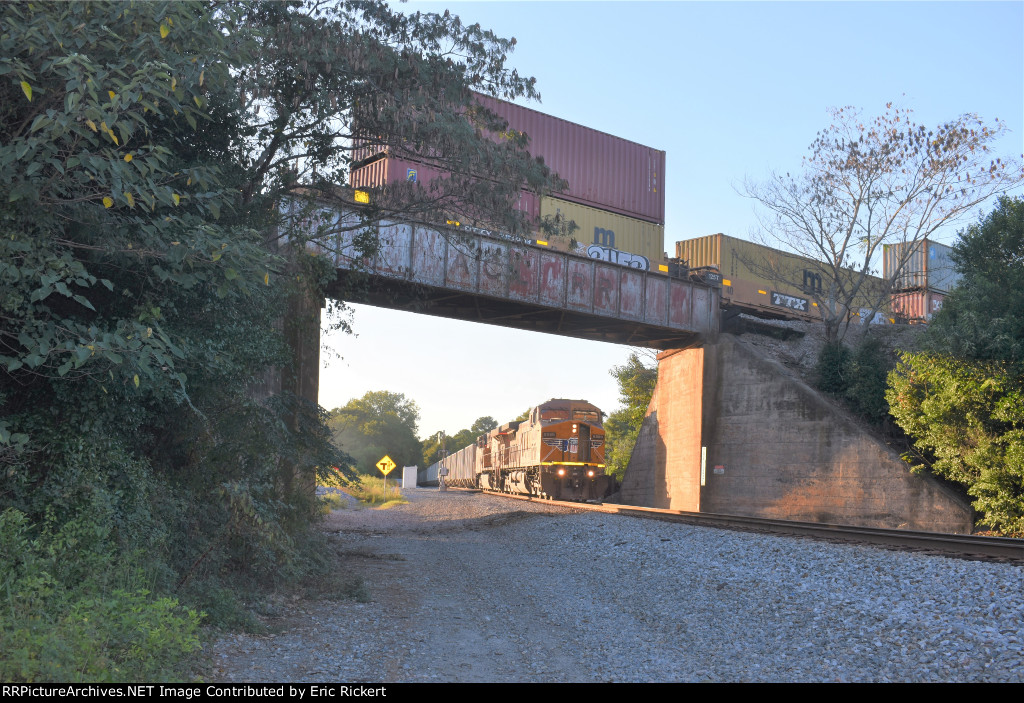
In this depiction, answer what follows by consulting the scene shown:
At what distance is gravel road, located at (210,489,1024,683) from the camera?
691 centimetres

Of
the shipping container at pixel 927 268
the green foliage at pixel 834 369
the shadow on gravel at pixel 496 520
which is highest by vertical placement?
the shipping container at pixel 927 268

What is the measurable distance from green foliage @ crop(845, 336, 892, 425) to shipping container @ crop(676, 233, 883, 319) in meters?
5.03

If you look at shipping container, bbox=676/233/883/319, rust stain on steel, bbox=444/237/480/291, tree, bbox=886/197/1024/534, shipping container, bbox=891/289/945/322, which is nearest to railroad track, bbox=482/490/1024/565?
tree, bbox=886/197/1024/534

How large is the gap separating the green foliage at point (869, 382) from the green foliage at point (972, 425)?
356cm

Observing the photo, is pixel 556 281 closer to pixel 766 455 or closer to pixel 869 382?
pixel 766 455

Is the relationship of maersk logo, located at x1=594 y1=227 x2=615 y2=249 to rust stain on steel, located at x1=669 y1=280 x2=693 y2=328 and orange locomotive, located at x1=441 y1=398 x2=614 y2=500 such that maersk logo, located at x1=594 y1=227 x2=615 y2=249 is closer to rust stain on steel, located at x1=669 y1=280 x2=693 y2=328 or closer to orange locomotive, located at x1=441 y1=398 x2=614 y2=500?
rust stain on steel, located at x1=669 y1=280 x2=693 y2=328

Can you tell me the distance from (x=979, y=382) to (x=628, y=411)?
34709mm

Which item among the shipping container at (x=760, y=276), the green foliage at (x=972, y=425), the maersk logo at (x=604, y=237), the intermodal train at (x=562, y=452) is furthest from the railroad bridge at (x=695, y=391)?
the shipping container at (x=760, y=276)

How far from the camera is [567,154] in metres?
28.2

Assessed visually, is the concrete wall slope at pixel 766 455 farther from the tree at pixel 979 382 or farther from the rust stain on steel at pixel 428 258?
the rust stain on steel at pixel 428 258

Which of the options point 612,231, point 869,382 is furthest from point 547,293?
point 869,382

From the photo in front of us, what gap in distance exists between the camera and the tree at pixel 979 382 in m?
19.6

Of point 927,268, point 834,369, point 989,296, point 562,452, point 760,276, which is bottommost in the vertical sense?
point 562,452

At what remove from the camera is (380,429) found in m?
119
